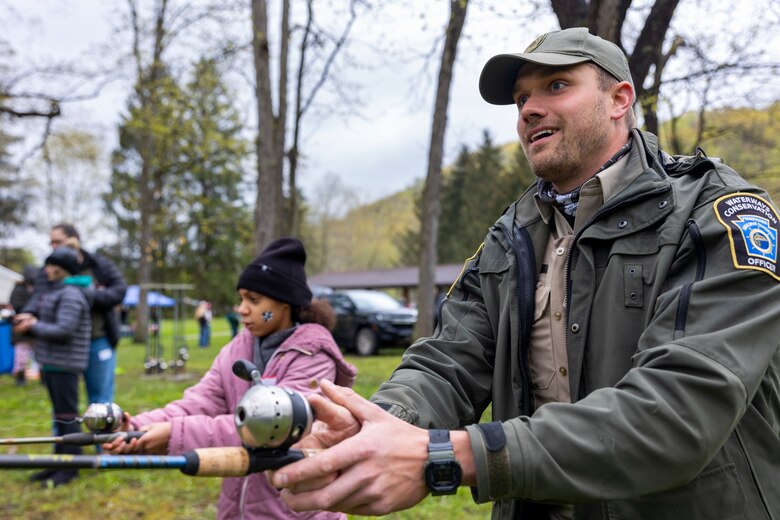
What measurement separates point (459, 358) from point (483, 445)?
0.78 meters

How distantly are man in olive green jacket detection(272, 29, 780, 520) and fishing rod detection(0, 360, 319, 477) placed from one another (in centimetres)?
7

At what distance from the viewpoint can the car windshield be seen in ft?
61.3

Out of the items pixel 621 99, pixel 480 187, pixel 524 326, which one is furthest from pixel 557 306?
pixel 480 187

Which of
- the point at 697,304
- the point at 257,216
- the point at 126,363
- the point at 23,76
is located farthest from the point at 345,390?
the point at 126,363

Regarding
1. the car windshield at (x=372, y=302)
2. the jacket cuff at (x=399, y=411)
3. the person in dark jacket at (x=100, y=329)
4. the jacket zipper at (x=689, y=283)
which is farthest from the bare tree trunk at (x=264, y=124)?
the jacket zipper at (x=689, y=283)

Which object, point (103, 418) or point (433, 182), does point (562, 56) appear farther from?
point (433, 182)

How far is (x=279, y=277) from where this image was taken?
3.56 meters

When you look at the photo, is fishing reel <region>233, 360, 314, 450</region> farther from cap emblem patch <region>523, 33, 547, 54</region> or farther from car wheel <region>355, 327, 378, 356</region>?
car wheel <region>355, 327, 378, 356</region>

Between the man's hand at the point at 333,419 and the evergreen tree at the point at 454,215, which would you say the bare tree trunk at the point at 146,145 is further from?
the evergreen tree at the point at 454,215

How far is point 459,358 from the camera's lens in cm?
219

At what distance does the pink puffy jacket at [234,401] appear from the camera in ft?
9.57

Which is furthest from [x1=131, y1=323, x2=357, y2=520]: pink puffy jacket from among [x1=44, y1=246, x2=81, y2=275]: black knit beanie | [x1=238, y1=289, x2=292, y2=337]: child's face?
[x1=44, y1=246, x2=81, y2=275]: black knit beanie

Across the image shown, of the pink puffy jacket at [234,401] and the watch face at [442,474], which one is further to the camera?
the pink puffy jacket at [234,401]

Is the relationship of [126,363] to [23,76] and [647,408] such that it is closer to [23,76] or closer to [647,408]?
[23,76]
